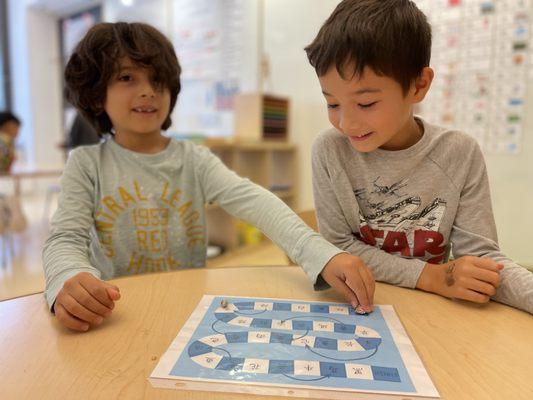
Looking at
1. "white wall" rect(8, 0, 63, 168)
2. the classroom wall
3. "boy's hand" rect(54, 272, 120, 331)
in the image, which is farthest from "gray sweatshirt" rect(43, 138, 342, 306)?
"white wall" rect(8, 0, 63, 168)

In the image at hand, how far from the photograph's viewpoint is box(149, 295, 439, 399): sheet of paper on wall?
1.34ft

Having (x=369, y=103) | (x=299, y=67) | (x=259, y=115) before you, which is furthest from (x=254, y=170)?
(x=369, y=103)

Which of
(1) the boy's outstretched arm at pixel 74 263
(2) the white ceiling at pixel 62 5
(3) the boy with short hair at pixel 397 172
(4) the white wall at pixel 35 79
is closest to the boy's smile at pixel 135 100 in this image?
(1) the boy's outstretched arm at pixel 74 263

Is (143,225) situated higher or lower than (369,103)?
lower

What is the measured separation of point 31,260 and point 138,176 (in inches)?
89.8

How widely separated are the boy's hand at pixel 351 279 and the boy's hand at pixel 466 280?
0.13 m

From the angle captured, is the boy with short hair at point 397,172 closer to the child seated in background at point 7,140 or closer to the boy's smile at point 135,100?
the boy's smile at point 135,100

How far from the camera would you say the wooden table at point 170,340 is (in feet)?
1.34

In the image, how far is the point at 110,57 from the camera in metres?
0.97

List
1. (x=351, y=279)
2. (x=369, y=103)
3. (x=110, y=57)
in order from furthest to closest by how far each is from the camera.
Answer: (x=110, y=57) → (x=369, y=103) → (x=351, y=279)

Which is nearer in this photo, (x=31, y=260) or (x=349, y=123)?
(x=349, y=123)

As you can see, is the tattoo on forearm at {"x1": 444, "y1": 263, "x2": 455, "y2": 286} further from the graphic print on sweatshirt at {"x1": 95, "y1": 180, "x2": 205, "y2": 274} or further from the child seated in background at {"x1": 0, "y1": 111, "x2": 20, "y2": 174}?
the child seated in background at {"x1": 0, "y1": 111, "x2": 20, "y2": 174}

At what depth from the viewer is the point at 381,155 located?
88 centimetres

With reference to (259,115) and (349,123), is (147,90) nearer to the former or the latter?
(349,123)
